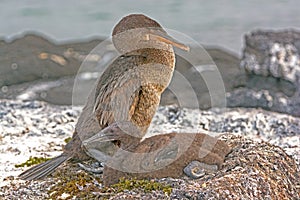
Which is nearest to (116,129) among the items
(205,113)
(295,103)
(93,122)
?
(93,122)

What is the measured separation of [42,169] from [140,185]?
1.07m

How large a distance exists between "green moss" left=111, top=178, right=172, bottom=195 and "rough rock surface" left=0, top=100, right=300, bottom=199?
0.17ft

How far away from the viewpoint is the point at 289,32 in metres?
11.9

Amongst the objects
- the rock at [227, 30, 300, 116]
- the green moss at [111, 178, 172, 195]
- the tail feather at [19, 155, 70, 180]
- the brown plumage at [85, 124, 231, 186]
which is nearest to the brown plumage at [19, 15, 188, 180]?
the tail feather at [19, 155, 70, 180]

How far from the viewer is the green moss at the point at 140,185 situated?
193 inches

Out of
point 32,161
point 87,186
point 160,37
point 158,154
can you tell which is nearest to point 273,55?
point 160,37

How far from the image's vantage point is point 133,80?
5582 millimetres

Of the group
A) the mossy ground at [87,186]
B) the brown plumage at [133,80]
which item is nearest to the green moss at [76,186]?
the mossy ground at [87,186]

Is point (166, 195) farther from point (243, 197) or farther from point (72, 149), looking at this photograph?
point (72, 149)

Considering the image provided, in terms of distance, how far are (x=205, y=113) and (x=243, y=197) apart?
4.24 meters

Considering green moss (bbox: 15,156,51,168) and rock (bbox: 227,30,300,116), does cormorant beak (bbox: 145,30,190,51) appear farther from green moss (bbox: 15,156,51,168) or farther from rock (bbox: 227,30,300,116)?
rock (bbox: 227,30,300,116)

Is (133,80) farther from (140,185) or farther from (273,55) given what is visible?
(273,55)

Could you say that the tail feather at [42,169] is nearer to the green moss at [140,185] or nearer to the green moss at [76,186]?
the green moss at [76,186]

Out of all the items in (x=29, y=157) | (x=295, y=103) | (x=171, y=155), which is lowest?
(x=295, y=103)
